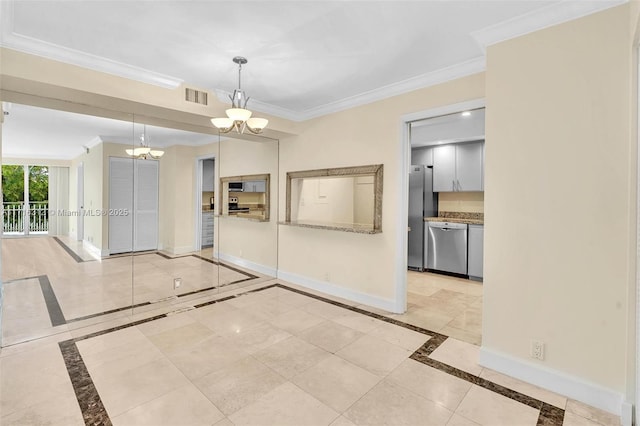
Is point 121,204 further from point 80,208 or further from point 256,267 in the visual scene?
point 256,267

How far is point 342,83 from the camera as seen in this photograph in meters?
3.48

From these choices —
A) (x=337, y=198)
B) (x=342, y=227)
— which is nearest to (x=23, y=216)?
(x=342, y=227)

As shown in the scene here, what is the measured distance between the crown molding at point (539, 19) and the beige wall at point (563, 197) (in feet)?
0.14

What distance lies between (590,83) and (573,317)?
1637 millimetres

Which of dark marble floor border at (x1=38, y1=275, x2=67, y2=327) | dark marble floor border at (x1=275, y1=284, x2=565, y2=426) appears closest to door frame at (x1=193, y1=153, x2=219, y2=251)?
dark marble floor border at (x1=38, y1=275, x2=67, y2=327)

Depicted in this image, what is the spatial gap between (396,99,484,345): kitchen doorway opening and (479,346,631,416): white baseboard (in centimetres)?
93

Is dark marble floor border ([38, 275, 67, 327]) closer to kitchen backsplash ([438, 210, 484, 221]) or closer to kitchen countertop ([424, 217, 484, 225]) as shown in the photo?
kitchen countertop ([424, 217, 484, 225])

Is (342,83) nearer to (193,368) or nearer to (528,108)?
(528,108)

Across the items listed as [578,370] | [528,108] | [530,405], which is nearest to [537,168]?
[528,108]

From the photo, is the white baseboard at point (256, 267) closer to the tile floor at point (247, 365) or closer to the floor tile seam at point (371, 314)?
the floor tile seam at point (371, 314)

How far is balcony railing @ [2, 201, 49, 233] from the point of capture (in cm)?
288

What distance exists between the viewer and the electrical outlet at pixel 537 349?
2.24 meters

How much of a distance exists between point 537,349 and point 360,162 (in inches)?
105

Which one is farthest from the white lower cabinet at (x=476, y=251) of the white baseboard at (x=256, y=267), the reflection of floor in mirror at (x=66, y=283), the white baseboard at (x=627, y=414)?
the reflection of floor in mirror at (x=66, y=283)
